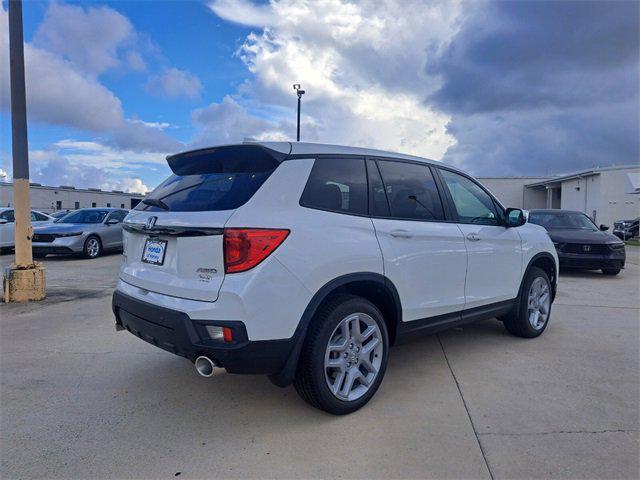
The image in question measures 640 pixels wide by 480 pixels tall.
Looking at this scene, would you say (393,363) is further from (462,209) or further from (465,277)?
(462,209)

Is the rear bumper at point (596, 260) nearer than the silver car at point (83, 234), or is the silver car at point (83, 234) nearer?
the rear bumper at point (596, 260)

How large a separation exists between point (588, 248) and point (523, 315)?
6329 mm

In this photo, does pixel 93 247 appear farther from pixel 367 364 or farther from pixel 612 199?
pixel 612 199

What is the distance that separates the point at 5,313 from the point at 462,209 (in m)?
5.98

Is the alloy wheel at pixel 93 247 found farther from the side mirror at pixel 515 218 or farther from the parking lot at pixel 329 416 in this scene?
the side mirror at pixel 515 218

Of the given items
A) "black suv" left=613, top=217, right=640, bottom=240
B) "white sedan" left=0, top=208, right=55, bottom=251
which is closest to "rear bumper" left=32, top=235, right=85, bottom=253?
"white sedan" left=0, top=208, right=55, bottom=251

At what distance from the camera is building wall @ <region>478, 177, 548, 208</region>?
4094 cm

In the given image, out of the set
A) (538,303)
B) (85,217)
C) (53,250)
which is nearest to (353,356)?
(538,303)

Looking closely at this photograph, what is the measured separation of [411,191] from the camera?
12.4 ft

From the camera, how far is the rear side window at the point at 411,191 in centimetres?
358

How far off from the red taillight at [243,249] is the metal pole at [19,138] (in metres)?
5.52

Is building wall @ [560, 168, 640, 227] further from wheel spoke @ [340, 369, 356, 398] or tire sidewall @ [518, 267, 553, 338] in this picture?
wheel spoke @ [340, 369, 356, 398]

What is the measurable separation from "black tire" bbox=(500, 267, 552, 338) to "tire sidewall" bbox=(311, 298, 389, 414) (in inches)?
86.2

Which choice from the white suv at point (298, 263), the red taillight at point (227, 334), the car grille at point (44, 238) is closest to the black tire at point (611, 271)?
the white suv at point (298, 263)
